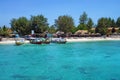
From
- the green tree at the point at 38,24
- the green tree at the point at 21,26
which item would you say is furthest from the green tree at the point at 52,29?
the green tree at the point at 21,26

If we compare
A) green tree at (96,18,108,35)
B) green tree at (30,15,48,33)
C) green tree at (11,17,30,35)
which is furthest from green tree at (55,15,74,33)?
green tree at (11,17,30,35)

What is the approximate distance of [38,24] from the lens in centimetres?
9306

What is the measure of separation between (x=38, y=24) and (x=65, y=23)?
11.3 meters

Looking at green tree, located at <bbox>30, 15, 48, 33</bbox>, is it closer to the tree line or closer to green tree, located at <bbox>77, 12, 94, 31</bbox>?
the tree line

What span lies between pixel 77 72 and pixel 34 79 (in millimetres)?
4822

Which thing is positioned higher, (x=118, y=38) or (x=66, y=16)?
(x=66, y=16)

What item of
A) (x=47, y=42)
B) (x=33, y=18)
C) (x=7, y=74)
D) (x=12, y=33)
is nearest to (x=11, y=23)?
(x=12, y=33)

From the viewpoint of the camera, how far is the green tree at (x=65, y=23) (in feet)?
329

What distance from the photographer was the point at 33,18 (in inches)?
3780

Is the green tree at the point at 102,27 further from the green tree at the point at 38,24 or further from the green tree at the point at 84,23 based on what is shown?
the green tree at the point at 38,24

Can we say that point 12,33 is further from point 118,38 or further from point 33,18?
point 118,38

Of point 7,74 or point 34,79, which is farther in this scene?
point 7,74

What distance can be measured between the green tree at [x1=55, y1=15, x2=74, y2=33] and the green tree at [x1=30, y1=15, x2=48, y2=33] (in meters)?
7.01

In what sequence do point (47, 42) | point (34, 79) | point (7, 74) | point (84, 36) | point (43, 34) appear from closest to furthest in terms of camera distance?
Answer: point (34, 79), point (7, 74), point (47, 42), point (43, 34), point (84, 36)
